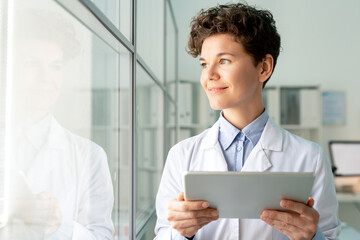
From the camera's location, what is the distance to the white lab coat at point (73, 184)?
0.67 meters

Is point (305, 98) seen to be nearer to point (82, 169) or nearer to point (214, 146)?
point (214, 146)

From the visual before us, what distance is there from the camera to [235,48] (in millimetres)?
1115

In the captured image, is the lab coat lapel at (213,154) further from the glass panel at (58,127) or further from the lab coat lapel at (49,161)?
the lab coat lapel at (49,161)

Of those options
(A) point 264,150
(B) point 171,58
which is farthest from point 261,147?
(B) point 171,58

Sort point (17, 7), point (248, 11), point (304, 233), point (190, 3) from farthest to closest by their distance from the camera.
A: point (190, 3) < point (248, 11) < point (304, 233) < point (17, 7)

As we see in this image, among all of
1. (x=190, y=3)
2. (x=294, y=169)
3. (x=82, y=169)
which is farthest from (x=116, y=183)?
(x=190, y=3)

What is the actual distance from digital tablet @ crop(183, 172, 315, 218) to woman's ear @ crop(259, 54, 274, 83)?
48 centimetres

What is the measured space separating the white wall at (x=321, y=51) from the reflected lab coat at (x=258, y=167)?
2.99 m

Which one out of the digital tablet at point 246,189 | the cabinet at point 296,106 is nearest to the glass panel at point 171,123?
the cabinet at point 296,106

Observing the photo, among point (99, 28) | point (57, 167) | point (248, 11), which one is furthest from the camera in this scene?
point (248, 11)

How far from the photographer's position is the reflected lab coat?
1.09m

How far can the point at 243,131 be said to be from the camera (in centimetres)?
120

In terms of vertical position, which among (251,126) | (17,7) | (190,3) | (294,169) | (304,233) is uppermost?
(190,3)

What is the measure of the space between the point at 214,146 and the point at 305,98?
9.74 ft
